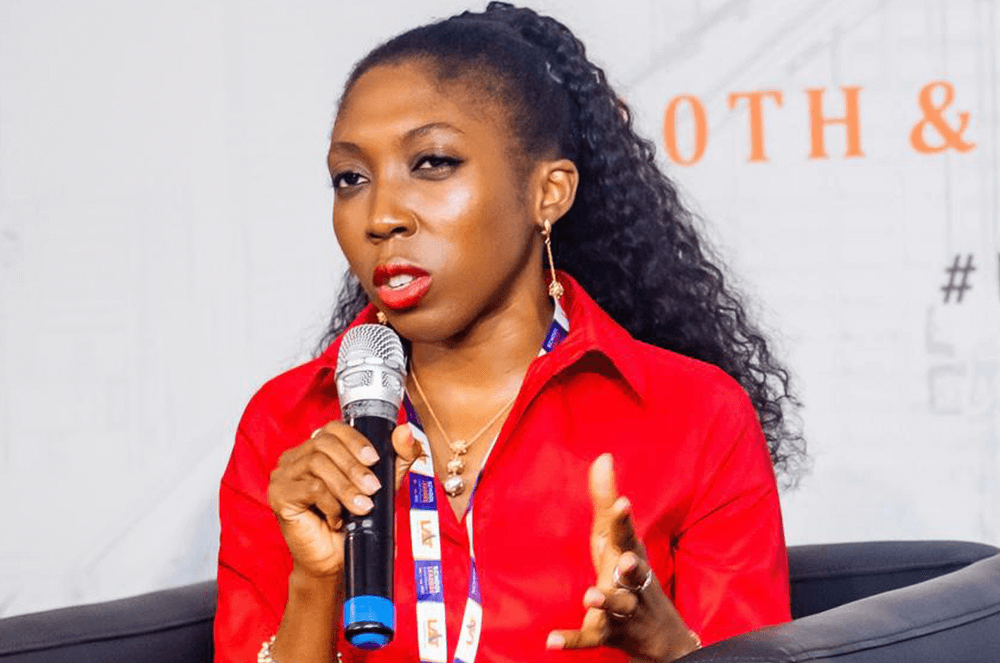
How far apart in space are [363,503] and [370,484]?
0.05 ft

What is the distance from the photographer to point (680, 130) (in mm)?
2502

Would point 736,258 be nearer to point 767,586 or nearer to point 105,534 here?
point 767,586

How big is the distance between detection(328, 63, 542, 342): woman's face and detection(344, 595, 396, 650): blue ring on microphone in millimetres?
483

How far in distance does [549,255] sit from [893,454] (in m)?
0.93

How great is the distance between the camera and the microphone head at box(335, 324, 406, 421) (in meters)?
1.34

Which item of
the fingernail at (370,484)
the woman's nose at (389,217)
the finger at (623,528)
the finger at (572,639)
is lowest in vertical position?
the finger at (572,639)

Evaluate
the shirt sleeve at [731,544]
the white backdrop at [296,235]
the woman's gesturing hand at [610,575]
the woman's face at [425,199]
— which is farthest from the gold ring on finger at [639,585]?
the white backdrop at [296,235]

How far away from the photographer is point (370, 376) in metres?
1.37

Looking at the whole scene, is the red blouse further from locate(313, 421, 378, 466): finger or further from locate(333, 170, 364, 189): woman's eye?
locate(313, 421, 378, 466): finger

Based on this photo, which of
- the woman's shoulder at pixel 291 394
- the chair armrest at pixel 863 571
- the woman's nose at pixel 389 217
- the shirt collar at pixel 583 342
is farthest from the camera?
the chair armrest at pixel 863 571

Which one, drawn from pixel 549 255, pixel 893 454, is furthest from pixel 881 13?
pixel 549 255

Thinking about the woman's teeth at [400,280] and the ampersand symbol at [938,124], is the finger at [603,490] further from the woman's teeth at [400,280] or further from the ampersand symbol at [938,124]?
the ampersand symbol at [938,124]

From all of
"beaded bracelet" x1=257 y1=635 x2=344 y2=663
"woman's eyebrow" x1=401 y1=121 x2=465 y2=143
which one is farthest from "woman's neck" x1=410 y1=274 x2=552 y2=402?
"beaded bracelet" x1=257 y1=635 x2=344 y2=663

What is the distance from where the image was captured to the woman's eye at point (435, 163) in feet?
5.37
